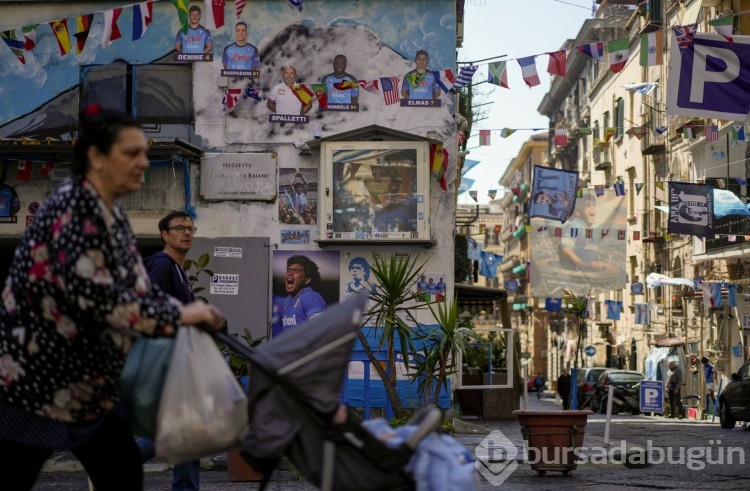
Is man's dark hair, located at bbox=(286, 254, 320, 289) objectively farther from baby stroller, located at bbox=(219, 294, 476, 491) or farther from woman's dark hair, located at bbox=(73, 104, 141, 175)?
woman's dark hair, located at bbox=(73, 104, 141, 175)

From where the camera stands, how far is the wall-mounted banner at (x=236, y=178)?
1916 centimetres

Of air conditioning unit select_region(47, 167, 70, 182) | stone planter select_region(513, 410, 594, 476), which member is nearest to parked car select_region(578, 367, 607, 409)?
air conditioning unit select_region(47, 167, 70, 182)

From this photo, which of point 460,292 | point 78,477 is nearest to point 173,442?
point 78,477

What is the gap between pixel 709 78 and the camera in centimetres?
1516

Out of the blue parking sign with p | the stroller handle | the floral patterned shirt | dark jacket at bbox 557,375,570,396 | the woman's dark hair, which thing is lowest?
dark jacket at bbox 557,375,570,396

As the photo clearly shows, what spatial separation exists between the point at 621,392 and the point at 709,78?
2316cm

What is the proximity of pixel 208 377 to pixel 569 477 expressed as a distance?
7.76m

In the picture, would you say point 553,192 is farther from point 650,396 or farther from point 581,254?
point 650,396

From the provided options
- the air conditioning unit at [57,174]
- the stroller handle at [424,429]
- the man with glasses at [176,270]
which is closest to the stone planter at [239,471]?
the man with glasses at [176,270]

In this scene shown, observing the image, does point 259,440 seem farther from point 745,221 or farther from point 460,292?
point 745,221

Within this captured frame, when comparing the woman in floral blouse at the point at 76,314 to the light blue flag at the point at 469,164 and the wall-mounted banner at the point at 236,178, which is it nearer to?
the wall-mounted banner at the point at 236,178

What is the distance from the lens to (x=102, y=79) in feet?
63.8

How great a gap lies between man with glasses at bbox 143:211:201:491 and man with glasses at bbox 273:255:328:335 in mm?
11243

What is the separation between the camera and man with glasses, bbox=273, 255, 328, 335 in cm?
1900
